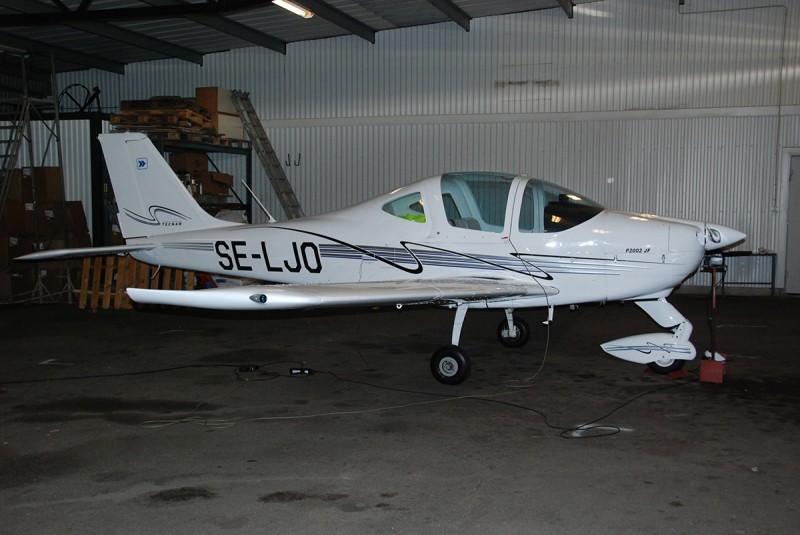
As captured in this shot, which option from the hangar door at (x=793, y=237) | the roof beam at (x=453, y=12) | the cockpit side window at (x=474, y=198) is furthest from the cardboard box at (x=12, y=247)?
the hangar door at (x=793, y=237)

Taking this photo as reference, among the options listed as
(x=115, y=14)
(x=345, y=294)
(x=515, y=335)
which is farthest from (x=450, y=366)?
(x=115, y=14)

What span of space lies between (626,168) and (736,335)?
592 centimetres

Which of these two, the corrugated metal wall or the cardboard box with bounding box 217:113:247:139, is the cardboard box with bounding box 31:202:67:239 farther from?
the corrugated metal wall

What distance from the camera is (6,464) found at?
4.81m

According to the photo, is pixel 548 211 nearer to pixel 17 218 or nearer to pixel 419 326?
pixel 419 326

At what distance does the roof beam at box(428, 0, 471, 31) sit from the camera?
1378cm

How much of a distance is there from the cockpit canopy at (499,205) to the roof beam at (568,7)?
802cm

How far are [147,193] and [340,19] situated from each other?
6881mm

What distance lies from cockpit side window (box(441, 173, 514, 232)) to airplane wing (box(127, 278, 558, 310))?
60 centimetres

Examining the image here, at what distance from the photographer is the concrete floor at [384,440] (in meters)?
3.98

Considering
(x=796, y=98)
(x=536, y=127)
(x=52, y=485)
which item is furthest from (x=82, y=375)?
(x=796, y=98)

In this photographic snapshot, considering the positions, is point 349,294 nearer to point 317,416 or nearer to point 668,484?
point 317,416

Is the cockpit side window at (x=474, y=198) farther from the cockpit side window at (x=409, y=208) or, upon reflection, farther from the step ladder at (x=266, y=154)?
the step ladder at (x=266, y=154)

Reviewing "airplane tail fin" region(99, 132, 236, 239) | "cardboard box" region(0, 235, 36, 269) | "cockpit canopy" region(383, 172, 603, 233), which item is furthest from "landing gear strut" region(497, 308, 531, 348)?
"cardboard box" region(0, 235, 36, 269)
